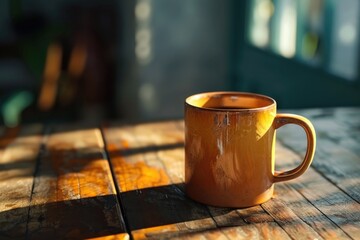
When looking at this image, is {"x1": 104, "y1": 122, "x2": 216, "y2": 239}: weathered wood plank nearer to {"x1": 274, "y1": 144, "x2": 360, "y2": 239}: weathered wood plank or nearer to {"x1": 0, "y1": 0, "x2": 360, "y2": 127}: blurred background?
{"x1": 274, "y1": 144, "x2": 360, "y2": 239}: weathered wood plank

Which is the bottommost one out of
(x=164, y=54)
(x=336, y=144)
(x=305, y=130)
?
(x=164, y=54)

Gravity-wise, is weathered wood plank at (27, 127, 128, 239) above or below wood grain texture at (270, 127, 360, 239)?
above

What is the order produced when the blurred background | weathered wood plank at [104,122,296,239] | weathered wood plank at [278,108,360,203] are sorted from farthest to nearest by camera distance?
the blurred background, weathered wood plank at [278,108,360,203], weathered wood plank at [104,122,296,239]

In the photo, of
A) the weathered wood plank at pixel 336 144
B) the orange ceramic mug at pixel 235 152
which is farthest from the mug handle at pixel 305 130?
the weathered wood plank at pixel 336 144

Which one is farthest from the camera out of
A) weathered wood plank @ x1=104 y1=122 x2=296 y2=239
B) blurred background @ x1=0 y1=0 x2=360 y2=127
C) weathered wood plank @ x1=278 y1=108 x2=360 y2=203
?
blurred background @ x1=0 y1=0 x2=360 y2=127

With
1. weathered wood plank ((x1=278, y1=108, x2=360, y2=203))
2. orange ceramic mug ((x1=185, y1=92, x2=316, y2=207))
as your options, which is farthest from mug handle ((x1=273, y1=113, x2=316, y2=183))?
weathered wood plank ((x1=278, y1=108, x2=360, y2=203))

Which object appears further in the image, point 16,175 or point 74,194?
point 16,175

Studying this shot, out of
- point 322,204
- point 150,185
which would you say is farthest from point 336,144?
point 150,185

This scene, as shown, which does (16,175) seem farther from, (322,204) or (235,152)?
(322,204)
